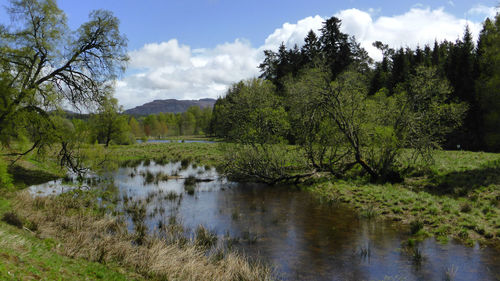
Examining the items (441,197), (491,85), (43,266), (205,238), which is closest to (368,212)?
(441,197)

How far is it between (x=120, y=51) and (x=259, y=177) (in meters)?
12.8

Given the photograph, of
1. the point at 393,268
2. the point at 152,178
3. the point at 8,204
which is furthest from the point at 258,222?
the point at 152,178

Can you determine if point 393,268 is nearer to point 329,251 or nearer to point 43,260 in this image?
point 329,251

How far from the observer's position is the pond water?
32.5ft

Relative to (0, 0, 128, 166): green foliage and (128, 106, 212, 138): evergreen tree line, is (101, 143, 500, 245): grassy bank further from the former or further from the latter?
(128, 106, 212, 138): evergreen tree line

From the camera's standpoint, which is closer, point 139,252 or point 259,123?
point 139,252

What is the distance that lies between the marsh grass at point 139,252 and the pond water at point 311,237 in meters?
1.47

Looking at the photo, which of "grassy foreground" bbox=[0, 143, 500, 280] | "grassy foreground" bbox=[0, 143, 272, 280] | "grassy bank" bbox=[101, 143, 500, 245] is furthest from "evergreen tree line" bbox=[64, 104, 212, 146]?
"grassy bank" bbox=[101, 143, 500, 245]

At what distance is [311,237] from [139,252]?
6.84 metres

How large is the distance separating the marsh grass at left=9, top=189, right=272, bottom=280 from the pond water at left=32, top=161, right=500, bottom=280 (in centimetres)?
147

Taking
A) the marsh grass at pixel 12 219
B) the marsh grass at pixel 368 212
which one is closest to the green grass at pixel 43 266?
the marsh grass at pixel 12 219

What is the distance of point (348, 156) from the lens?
24.9 metres

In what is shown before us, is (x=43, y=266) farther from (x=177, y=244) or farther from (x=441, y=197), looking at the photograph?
(x=441, y=197)

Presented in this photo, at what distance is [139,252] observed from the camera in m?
10.0
